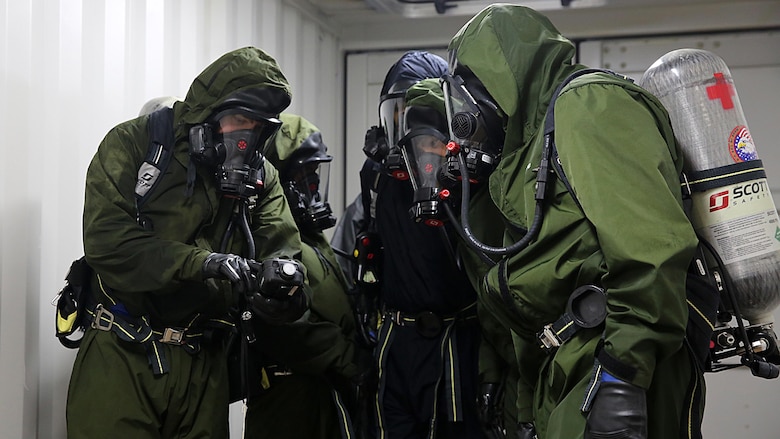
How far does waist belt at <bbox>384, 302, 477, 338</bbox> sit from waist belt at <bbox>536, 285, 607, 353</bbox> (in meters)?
1.07

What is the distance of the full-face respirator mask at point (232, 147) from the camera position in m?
2.79

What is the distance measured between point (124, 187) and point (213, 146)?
30 centimetres

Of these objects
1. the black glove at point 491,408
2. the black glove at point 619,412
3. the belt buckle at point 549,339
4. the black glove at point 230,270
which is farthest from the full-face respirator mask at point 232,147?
the black glove at point 619,412

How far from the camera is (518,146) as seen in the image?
7.75 ft

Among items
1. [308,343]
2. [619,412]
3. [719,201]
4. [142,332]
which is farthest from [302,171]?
[619,412]

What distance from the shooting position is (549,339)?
211 cm

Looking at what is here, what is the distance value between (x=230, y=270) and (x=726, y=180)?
4.59 ft

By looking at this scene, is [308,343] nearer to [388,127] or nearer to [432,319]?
[432,319]

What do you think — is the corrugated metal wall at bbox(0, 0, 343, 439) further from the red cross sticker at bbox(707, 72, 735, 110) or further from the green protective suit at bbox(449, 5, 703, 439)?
the red cross sticker at bbox(707, 72, 735, 110)

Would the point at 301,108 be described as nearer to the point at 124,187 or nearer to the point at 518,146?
the point at 124,187

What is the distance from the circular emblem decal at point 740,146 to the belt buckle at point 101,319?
73.4 inches

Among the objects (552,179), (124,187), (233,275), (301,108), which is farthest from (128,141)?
(301,108)

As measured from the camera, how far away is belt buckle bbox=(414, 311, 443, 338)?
10.4 ft

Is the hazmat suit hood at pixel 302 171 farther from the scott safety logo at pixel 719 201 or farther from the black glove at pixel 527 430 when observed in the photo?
the scott safety logo at pixel 719 201
